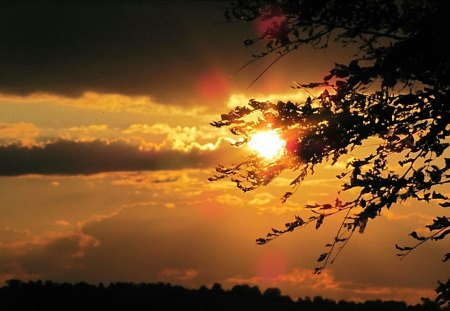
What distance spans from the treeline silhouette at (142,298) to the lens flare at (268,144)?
1653 cm

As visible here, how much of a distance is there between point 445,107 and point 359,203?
84.0 inches

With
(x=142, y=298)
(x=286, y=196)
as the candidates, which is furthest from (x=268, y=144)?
(x=142, y=298)

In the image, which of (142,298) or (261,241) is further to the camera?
(142,298)

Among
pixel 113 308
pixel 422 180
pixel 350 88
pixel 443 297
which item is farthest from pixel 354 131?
pixel 113 308

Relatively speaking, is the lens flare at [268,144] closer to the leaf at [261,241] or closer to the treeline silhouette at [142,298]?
the leaf at [261,241]

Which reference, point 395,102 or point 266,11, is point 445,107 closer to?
point 395,102

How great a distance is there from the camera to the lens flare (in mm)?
12559

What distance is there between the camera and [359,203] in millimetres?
12242

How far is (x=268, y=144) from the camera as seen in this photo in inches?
507

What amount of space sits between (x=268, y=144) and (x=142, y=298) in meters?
17.0

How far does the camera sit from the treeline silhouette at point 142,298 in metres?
27.2

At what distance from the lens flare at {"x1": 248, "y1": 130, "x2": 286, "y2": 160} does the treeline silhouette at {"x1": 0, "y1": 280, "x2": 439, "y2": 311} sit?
54.2 ft

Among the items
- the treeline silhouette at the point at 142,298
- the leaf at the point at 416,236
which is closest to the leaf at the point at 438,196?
the leaf at the point at 416,236

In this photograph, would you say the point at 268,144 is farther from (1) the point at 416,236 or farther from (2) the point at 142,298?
(2) the point at 142,298
